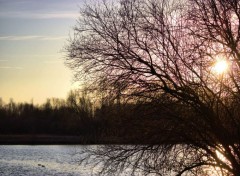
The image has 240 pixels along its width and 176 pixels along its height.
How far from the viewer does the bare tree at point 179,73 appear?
42.7 ft

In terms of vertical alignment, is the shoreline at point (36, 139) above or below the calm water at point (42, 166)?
above

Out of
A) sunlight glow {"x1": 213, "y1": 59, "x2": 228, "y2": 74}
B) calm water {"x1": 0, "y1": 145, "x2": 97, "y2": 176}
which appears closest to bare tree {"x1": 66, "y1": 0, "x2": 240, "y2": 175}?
sunlight glow {"x1": 213, "y1": 59, "x2": 228, "y2": 74}

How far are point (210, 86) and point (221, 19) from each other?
195cm

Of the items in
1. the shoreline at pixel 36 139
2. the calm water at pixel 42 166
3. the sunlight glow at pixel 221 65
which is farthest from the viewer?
the shoreline at pixel 36 139

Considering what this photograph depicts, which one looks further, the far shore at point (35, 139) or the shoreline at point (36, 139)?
the far shore at point (35, 139)

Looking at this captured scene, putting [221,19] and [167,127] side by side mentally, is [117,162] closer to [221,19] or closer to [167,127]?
[167,127]

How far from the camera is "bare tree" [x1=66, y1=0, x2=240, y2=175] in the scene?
13.0m

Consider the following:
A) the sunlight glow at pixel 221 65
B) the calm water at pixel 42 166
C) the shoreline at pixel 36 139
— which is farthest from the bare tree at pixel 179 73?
the shoreline at pixel 36 139

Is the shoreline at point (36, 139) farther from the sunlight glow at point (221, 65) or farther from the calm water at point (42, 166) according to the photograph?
the sunlight glow at point (221, 65)

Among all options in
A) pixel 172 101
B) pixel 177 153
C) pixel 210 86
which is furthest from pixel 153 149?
pixel 210 86

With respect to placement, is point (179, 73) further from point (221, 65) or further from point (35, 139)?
point (35, 139)

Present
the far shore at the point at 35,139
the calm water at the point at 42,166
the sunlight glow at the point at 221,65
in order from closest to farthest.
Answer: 1. the sunlight glow at the point at 221,65
2. the calm water at the point at 42,166
3. the far shore at the point at 35,139

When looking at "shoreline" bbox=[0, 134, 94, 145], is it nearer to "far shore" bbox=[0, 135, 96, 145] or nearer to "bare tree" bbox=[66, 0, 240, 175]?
"far shore" bbox=[0, 135, 96, 145]

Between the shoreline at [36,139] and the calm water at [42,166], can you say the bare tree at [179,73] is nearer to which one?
the calm water at [42,166]
